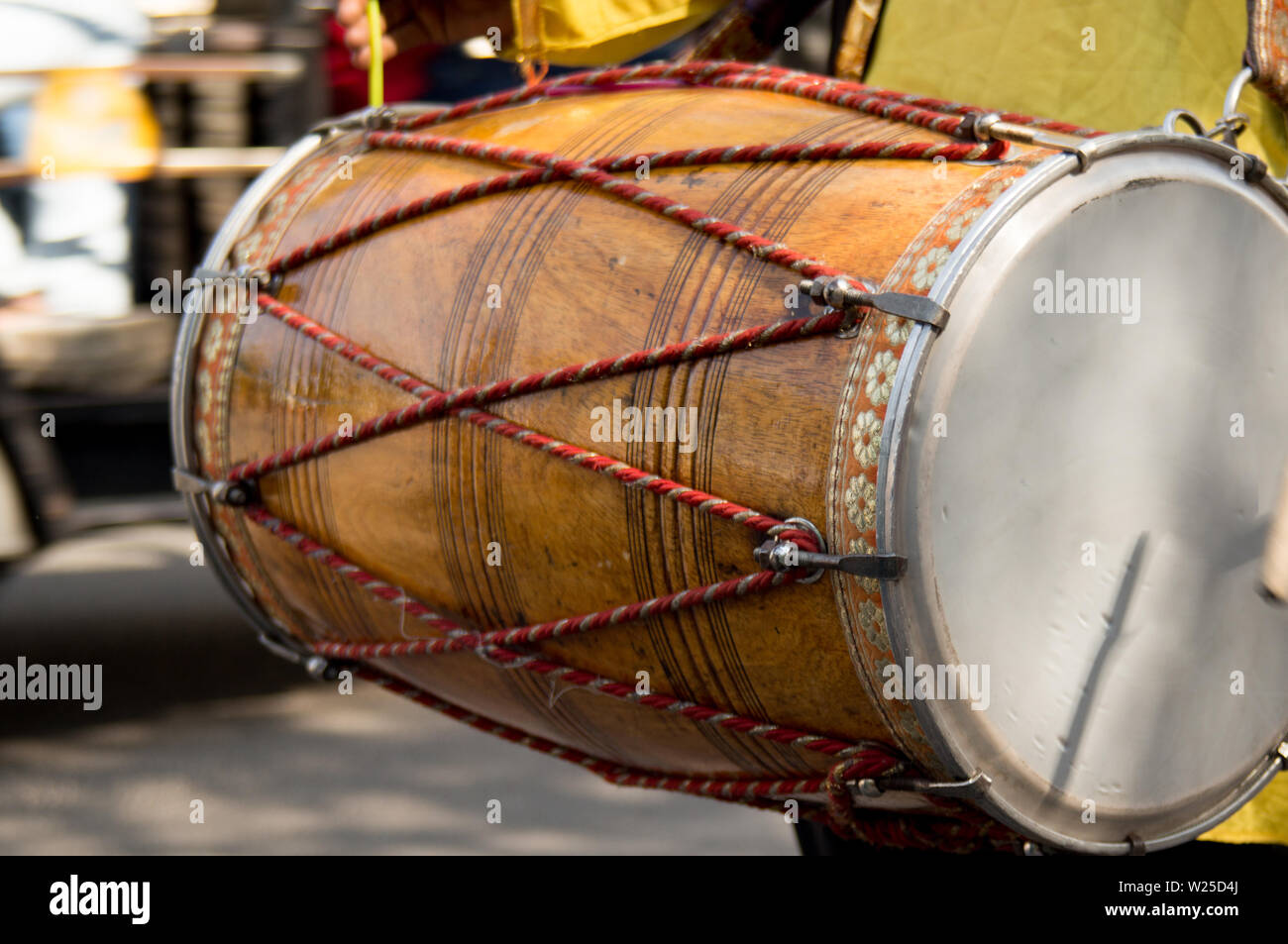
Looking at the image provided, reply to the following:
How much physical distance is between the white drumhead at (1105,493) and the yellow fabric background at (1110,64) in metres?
0.18

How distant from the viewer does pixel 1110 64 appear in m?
1.27

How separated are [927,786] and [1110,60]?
730 millimetres

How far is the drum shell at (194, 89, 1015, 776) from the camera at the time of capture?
1069 millimetres

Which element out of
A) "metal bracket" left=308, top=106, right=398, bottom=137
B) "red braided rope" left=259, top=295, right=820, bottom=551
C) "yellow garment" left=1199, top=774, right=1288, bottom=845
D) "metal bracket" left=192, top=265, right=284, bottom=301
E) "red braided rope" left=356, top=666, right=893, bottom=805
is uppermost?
"metal bracket" left=308, top=106, right=398, bottom=137

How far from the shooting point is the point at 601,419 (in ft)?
3.80

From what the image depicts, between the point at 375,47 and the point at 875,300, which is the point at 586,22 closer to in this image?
the point at 375,47

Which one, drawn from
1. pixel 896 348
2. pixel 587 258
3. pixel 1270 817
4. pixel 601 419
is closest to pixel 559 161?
pixel 587 258

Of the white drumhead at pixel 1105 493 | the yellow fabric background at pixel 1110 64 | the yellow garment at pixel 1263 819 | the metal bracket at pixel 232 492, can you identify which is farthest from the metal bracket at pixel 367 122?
the yellow garment at pixel 1263 819

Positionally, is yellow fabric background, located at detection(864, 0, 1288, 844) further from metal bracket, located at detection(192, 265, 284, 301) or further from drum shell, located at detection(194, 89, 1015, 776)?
metal bracket, located at detection(192, 265, 284, 301)

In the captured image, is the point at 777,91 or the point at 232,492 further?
the point at 232,492

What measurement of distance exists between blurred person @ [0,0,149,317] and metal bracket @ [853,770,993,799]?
197cm

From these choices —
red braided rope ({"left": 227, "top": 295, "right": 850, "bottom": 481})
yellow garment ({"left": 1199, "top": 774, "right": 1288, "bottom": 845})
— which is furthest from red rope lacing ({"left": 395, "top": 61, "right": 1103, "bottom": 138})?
yellow garment ({"left": 1199, "top": 774, "right": 1288, "bottom": 845})

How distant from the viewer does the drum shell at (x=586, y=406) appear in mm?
1069

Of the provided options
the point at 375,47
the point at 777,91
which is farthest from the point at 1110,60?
the point at 375,47
